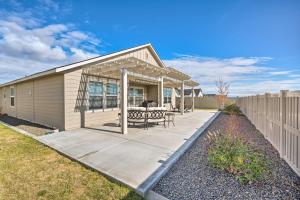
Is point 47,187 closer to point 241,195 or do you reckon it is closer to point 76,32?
point 241,195

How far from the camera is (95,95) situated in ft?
32.0

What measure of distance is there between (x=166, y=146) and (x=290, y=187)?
127 inches

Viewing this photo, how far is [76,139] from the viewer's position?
642cm

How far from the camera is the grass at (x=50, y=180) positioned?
9.77 feet

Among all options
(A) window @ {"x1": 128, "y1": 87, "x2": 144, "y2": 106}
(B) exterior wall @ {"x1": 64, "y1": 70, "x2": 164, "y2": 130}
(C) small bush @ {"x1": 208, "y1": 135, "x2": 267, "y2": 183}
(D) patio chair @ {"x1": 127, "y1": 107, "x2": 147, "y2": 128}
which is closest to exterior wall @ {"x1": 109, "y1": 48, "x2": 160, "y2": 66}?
(A) window @ {"x1": 128, "y1": 87, "x2": 144, "y2": 106}

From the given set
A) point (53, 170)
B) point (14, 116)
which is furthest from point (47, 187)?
point (14, 116)

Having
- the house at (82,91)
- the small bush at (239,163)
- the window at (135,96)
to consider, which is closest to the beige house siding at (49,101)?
the house at (82,91)

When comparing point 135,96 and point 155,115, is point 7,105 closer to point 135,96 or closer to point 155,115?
point 135,96

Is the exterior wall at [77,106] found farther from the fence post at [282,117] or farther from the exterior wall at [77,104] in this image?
the fence post at [282,117]

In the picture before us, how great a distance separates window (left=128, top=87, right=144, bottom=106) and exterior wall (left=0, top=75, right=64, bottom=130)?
Answer: 626cm

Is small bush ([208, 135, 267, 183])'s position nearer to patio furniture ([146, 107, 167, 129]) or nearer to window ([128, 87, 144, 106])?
patio furniture ([146, 107, 167, 129])

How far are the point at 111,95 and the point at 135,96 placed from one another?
4222 mm

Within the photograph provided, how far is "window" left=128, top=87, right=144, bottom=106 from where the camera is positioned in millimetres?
14223

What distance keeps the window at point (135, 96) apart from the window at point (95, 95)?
161 inches
